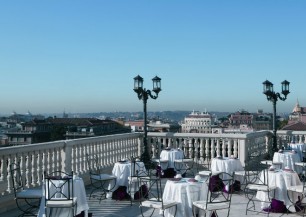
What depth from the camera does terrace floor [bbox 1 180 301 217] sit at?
8016 millimetres

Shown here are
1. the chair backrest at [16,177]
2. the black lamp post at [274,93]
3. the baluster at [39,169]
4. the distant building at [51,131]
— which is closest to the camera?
the chair backrest at [16,177]

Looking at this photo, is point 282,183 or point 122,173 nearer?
point 282,183

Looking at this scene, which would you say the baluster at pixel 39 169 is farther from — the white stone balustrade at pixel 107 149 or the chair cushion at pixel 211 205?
the chair cushion at pixel 211 205

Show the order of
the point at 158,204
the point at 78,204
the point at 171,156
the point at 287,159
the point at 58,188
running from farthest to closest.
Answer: the point at 171,156 < the point at 287,159 < the point at 78,204 < the point at 58,188 < the point at 158,204

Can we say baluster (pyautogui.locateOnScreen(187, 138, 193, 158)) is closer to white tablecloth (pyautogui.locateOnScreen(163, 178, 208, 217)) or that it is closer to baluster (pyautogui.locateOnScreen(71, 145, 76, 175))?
baluster (pyautogui.locateOnScreen(71, 145, 76, 175))

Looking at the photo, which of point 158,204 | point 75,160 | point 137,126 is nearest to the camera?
point 158,204

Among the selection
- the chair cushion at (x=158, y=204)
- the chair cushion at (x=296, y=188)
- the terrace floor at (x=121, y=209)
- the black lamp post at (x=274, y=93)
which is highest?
the black lamp post at (x=274, y=93)

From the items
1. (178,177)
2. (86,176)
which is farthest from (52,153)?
(178,177)

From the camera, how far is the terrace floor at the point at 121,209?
26.3 feet

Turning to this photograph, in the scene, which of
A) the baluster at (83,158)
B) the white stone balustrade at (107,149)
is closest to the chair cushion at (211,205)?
the white stone balustrade at (107,149)

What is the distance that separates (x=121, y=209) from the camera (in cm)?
857

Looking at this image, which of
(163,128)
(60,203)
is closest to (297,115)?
(163,128)

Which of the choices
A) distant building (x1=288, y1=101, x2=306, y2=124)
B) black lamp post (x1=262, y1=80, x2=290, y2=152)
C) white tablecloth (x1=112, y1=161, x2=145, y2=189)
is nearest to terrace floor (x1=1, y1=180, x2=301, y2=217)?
white tablecloth (x1=112, y1=161, x2=145, y2=189)

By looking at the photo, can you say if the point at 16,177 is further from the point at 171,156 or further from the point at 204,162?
the point at 204,162
